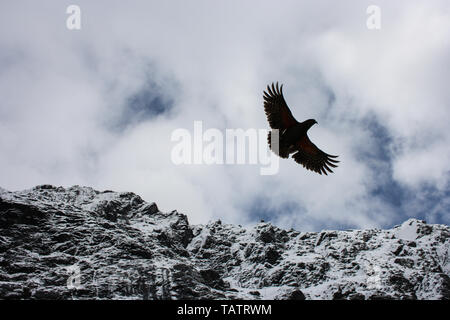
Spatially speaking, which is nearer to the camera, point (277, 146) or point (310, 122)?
point (310, 122)

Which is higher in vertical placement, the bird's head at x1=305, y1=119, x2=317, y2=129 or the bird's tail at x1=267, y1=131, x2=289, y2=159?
the bird's head at x1=305, y1=119, x2=317, y2=129

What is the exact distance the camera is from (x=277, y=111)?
942 inches

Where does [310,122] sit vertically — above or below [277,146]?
above

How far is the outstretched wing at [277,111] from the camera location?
23.8m

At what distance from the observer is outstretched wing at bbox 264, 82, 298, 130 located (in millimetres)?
23766

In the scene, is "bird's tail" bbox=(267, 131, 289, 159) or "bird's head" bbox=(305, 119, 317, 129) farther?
"bird's tail" bbox=(267, 131, 289, 159)

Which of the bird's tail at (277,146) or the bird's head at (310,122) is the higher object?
the bird's head at (310,122)

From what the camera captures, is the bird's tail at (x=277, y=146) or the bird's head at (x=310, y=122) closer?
the bird's head at (x=310, y=122)
